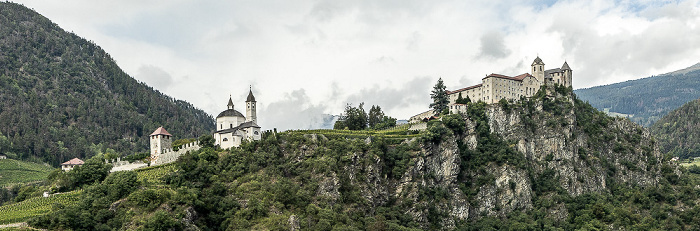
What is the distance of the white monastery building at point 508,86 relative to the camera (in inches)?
4606

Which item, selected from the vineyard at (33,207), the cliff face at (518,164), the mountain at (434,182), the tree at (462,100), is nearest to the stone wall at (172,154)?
the mountain at (434,182)

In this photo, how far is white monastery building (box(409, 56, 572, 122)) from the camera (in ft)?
384

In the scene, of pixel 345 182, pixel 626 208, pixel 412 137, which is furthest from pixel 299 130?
pixel 626 208

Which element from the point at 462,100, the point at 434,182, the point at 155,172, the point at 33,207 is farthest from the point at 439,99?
the point at 33,207

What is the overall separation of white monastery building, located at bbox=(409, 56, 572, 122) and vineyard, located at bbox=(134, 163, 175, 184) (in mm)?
48166

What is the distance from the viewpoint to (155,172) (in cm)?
8856

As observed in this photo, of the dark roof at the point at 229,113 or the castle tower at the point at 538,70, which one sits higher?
Answer: the castle tower at the point at 538,70

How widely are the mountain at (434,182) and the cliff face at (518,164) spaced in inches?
7.9

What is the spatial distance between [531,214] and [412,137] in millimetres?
25398

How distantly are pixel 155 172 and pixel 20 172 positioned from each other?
237 feet

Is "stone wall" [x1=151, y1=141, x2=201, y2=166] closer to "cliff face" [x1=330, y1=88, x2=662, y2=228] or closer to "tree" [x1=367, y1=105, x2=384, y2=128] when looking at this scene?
"cliff face" [x1=330, y1=88, x2=662, y2=228]

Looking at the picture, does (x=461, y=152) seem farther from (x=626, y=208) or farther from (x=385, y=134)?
(x=626, y=208)

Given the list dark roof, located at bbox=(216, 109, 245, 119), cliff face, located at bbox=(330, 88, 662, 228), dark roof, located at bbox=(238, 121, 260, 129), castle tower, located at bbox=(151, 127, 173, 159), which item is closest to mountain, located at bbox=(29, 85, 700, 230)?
cliff face, located at bbox=(330, 88, 662, 228)

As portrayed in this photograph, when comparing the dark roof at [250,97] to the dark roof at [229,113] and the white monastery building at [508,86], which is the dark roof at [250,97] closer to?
the dark roof at [229,113]
